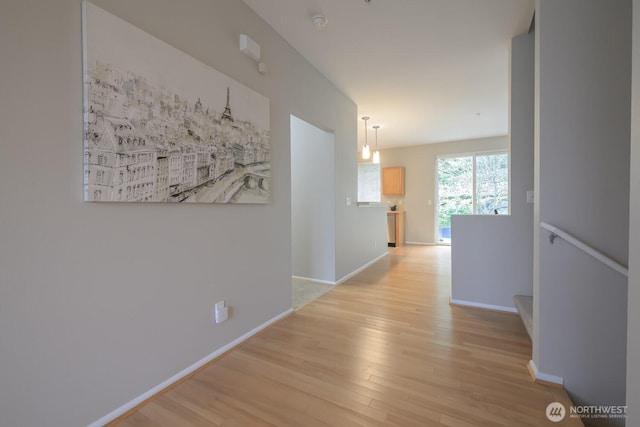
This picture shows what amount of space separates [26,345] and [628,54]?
330 centimetres

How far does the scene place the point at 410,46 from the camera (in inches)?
108

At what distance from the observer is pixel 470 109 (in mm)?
4707

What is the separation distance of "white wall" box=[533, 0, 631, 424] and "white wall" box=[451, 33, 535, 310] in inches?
43.7

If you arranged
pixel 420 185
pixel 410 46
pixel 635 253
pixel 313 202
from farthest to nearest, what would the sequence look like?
pixel 420 185
pixel 313 202
pixel 410 46
pixel 635 253

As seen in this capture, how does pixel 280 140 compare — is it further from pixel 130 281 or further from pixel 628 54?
pixel 628 54

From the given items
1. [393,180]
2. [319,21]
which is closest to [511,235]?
[319,21]

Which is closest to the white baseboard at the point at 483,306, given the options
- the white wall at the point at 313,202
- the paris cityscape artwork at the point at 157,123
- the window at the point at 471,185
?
the white wall at the point at 313,202

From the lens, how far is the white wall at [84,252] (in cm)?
110

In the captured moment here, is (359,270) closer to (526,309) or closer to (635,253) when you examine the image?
(526,309)

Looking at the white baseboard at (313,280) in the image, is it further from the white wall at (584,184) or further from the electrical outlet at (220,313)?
the white wall at (584,184)

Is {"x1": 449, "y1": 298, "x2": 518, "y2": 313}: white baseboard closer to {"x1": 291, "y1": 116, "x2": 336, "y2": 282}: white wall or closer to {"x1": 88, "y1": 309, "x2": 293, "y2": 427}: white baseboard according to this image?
{"x1": 291, "y1": 116, "x2": 336, "y2": 282}: white wall

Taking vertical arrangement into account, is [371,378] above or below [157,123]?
below

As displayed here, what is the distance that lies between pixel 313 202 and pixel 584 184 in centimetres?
284

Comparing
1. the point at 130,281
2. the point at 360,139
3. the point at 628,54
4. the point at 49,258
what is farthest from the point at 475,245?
the point at 360,139
